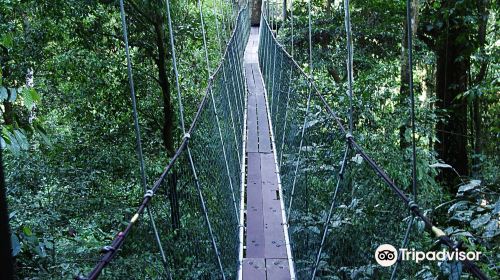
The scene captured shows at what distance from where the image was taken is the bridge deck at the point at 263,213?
2.17 metres

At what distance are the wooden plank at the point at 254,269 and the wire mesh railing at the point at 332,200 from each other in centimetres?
14

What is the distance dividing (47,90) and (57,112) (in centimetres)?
26

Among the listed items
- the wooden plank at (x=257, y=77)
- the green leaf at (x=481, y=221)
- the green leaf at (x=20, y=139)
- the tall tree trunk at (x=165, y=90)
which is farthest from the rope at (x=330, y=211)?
the wooden plank at (x=257, y=77)

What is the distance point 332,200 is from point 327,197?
22.3 inches

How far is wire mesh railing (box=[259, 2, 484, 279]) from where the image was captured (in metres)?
1.38

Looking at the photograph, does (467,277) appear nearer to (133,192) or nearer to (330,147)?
(330,147)

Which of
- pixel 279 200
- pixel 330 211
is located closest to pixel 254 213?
pixel 279 200

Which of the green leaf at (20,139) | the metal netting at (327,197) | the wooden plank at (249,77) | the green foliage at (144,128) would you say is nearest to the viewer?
the green leaf at (20,139)

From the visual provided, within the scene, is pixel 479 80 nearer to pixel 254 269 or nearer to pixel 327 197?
pixel 327 197

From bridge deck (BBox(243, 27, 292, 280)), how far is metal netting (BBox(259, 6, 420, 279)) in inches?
2.6

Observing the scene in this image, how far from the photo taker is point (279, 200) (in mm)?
2844

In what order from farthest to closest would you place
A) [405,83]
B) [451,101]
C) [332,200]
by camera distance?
1. [451,101]
2. [405,83]
3. [332,200]

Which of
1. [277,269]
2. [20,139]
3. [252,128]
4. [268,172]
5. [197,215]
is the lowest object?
[277,269]

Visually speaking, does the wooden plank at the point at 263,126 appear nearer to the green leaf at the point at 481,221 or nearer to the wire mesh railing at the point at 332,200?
the wire mesh railing at the point at 332,200
